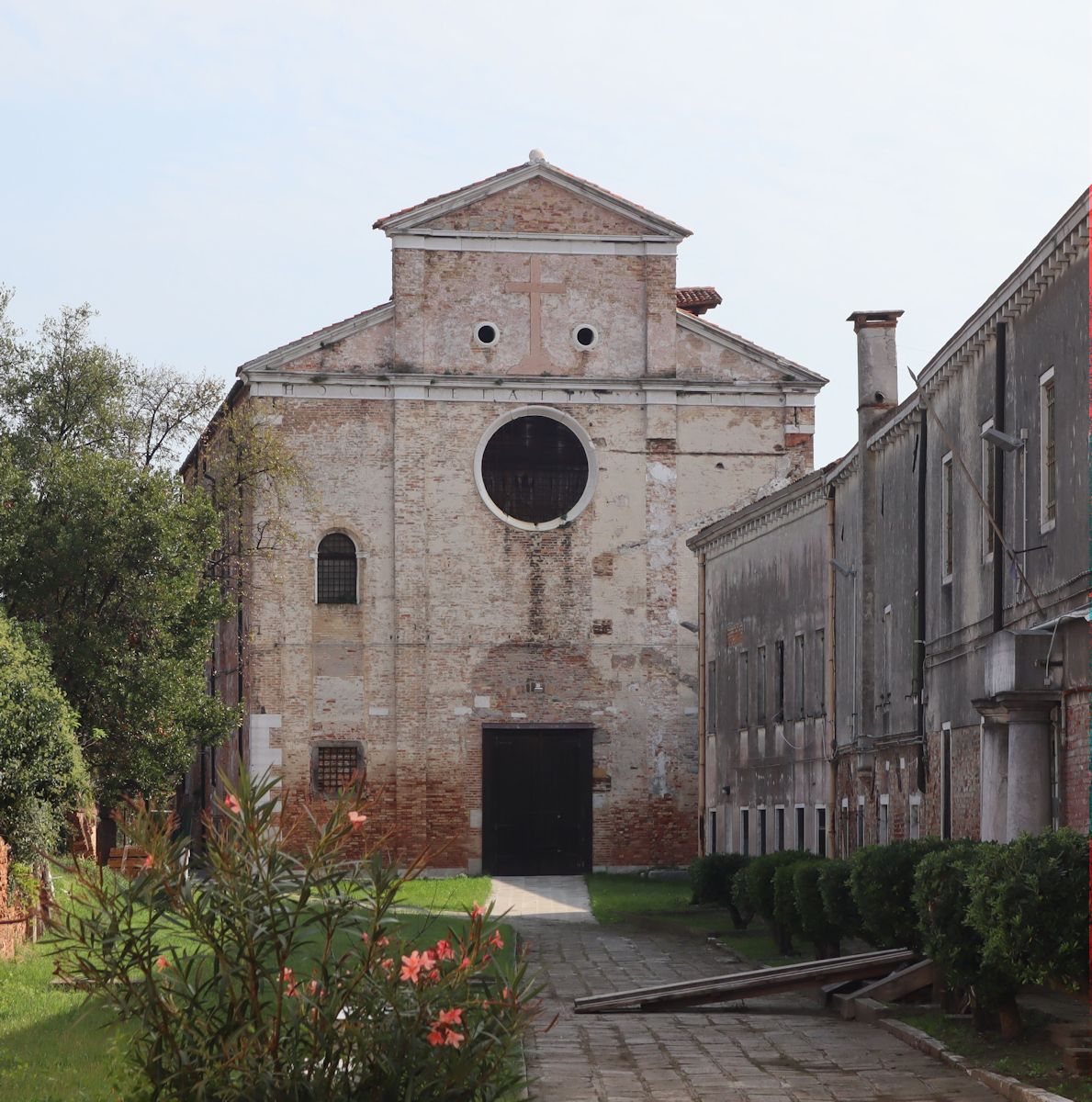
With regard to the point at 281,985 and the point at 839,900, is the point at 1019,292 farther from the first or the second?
the point at 281,985

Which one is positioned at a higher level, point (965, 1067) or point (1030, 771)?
point (1030, 771)

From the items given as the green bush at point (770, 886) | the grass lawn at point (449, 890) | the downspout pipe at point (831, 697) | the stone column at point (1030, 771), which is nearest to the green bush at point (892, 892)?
the stone column at point (1030, 771)

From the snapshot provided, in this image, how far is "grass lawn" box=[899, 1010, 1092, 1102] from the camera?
37.1 feet

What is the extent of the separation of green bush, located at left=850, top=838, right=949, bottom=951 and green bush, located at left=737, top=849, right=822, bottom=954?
5501mm

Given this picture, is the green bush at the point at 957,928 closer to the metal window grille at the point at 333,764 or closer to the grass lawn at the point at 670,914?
the grass lawn at the point at 670,914

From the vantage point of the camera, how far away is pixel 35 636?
25.6m

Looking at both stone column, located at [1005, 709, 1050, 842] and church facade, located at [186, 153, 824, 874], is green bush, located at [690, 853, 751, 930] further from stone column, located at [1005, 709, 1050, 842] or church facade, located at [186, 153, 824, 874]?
stone column, located at [1005, 709, 1050, 842]

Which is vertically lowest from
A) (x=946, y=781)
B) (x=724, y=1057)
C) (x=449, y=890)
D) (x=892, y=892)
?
(x=449, y=890)

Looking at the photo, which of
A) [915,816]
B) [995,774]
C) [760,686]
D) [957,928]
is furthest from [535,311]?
[957,928]

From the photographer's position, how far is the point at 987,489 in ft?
62.7

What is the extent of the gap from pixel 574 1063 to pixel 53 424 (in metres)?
19.2

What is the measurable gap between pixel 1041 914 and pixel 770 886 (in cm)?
1063

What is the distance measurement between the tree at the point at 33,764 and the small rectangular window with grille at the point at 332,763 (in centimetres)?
1428

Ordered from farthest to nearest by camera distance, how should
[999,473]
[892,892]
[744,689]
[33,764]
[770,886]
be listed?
[744,689] → [770,886] → [33,764] → [999,473] → [892,892]
